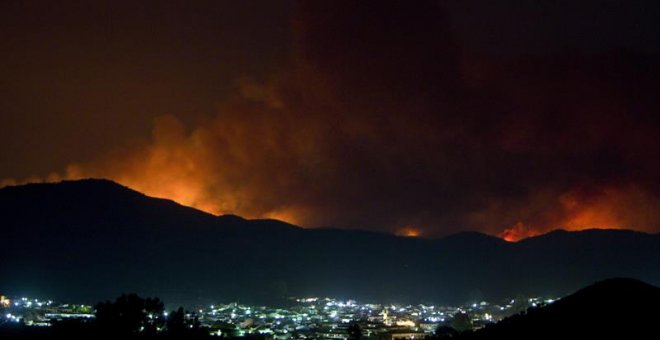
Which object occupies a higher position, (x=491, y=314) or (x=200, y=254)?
(x=200, y=254)

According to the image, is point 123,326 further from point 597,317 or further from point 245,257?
point 245,257

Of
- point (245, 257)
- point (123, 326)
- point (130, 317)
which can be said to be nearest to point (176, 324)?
point (130, 317)

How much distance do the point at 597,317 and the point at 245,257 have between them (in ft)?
280

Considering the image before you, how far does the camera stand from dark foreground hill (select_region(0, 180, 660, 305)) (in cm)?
9412

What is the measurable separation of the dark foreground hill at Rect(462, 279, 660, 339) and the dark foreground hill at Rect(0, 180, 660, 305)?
59043mm

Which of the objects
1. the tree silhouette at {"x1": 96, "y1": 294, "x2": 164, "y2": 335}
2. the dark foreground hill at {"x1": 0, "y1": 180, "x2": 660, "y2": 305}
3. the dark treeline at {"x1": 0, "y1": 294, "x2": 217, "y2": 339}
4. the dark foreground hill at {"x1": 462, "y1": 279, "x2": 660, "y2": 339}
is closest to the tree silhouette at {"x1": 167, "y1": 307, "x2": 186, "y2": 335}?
the dark treeline at {"x1": 0, "y1": 294, "x2": 217, "y2": 339}

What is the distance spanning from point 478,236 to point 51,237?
73163 mm

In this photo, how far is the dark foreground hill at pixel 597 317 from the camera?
28016 mm

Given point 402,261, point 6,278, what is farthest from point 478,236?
point 6,278

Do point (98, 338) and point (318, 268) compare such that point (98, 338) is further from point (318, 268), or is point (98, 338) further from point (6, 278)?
point (318, 268)

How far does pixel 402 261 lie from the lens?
417 ft

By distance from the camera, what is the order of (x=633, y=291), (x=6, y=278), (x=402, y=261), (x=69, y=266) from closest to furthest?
1. (x=633, y=291)
2. (x=6, y=278)
3. (x=69, y=266)
4. (x=402, y=261)

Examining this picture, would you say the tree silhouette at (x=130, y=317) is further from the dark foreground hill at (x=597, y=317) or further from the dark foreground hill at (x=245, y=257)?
the dark foreground hill at (x=245, y=257)

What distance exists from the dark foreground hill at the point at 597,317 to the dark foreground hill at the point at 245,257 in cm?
5904
